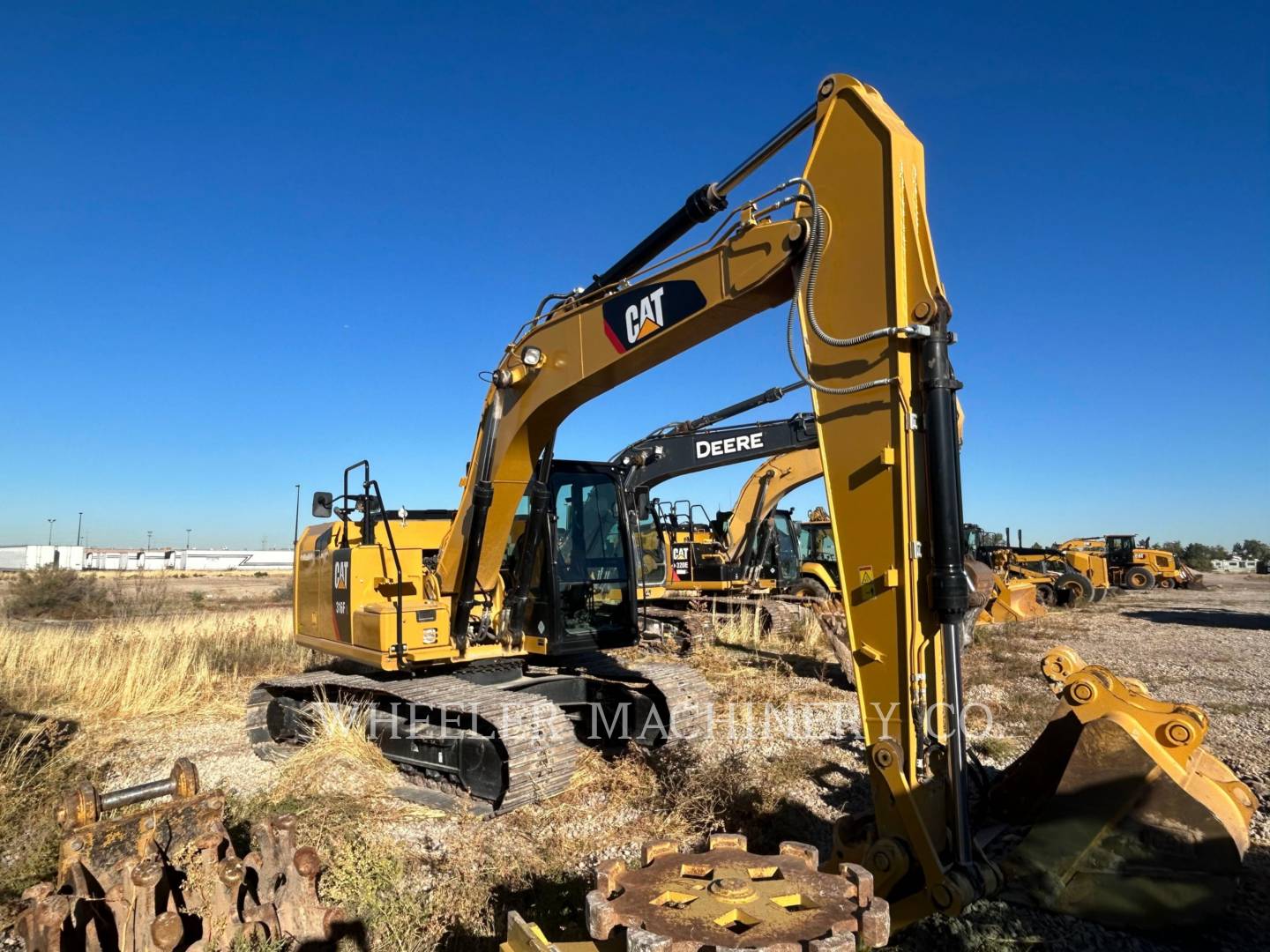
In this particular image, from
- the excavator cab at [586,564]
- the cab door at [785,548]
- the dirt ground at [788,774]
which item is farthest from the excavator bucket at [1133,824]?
the cab door at [785,548]

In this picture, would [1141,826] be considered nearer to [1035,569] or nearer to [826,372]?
[826,372]

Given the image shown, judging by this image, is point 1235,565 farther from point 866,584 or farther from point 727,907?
point 727,907

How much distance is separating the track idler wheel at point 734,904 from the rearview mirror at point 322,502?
517 centimetres

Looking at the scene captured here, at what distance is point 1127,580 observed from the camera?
3017 cm

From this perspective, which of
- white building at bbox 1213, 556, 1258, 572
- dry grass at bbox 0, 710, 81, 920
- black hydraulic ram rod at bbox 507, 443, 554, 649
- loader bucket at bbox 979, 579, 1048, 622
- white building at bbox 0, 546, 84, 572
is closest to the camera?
dry grass at bbox 0, 710, 81, 920

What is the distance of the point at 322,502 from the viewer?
704 centimetres

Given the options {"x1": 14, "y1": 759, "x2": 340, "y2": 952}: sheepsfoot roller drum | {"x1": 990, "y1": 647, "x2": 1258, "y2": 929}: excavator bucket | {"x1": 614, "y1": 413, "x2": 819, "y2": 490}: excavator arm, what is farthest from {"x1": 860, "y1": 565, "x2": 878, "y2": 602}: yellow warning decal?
{"x1": 614, "y1": 413, "x2": 819, "y2": 490}: excavator arm

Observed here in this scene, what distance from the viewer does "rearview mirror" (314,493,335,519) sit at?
703 cm

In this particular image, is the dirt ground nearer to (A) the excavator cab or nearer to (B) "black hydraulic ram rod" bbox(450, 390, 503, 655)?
(A) the excavator cab

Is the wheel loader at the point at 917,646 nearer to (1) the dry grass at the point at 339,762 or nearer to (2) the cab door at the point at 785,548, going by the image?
(1) the dry grass at the point at 339,762

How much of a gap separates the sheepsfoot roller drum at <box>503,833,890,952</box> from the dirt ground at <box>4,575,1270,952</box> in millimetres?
1466

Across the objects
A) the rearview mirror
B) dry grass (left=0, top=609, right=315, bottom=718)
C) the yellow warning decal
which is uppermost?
the rearview mirror

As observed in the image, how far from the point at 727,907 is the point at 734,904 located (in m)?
0.03

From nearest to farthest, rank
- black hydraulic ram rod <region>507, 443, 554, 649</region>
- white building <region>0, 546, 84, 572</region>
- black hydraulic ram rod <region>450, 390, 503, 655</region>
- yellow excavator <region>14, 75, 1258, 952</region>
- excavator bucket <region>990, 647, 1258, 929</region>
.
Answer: yellow excavator <region>14, 75, 1258, 952</region>
excavator bucket <region>990, 647, 1258, 929</region>
black hydraulic ram rod <region>450, 390, 503, 655</region>
black hydraulic ram rod <region>507, 443, 554, 649</region>
white building <region>0, 546, 84, 572</region>
